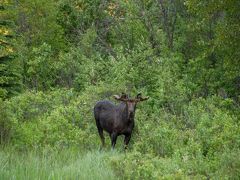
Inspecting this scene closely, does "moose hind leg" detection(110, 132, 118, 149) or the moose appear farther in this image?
"moose hind leg" detection(110, 132, 118, 149)

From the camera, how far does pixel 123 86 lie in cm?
2038

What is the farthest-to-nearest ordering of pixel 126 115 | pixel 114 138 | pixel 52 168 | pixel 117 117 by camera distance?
pixel 117 117 < pixel 114 138 < pixel 126 115 < pixel 52 168

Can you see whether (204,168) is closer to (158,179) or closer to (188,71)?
(158,179)

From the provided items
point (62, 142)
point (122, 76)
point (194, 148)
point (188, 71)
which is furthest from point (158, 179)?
point (188, 71)

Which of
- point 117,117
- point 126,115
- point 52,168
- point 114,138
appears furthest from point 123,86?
point 52,168

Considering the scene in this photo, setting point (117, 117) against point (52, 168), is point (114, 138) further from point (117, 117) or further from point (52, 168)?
point (52, 168)

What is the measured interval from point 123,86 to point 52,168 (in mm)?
11189

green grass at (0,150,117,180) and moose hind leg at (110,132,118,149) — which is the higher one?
green grass at (0,150,117,180)

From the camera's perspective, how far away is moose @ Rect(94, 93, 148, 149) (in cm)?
1619

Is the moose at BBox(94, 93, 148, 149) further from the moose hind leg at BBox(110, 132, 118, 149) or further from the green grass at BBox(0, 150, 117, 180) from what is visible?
the green grass at BBox(0, 150, 117, 180)

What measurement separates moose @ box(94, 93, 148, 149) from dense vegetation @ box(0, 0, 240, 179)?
16.3 inches

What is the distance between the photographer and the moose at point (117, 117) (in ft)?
53.1

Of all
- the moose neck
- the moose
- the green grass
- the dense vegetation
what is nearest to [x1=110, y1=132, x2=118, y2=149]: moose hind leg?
the moose

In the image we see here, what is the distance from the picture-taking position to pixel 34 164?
9.16 meters
